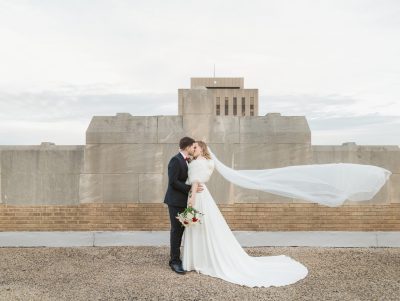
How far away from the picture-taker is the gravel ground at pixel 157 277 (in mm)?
6203

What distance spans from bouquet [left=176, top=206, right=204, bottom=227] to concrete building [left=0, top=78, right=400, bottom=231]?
3255 mm

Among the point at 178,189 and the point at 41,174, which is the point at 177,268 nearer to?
the point at 178,189

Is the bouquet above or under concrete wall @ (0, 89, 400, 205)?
under

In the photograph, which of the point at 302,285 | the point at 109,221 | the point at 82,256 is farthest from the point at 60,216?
the point at 302,285

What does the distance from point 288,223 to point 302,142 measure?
1883 mm

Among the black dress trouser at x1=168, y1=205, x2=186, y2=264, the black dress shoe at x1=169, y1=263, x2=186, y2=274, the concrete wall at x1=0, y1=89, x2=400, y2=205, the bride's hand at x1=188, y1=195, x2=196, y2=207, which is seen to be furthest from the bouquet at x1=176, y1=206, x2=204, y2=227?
the concrete wall at x1=0, y1=89, x2=400, y2=205

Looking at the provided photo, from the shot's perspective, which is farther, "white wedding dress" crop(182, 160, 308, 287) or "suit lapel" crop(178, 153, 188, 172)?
"suit lapel" crop(178, 153, 188, 172)

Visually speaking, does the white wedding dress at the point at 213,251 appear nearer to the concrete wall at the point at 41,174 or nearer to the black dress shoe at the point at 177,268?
the black dress shoe at the point at 177,268

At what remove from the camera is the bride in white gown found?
23.3 ft

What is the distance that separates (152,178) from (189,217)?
136 inches

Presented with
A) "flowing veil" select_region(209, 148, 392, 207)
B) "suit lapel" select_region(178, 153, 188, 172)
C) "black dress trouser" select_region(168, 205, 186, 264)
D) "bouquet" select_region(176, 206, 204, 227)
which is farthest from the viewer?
"flowing veil" select_region(209, 148, 392, 207)

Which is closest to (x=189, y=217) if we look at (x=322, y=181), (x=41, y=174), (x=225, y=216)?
(x=322, y=181)

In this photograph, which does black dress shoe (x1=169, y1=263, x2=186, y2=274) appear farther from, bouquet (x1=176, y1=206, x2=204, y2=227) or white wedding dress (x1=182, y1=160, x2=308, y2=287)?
bouquet (x1=176, y1=206, x2=204, y2=227)

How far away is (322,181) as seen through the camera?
26.1 feet
